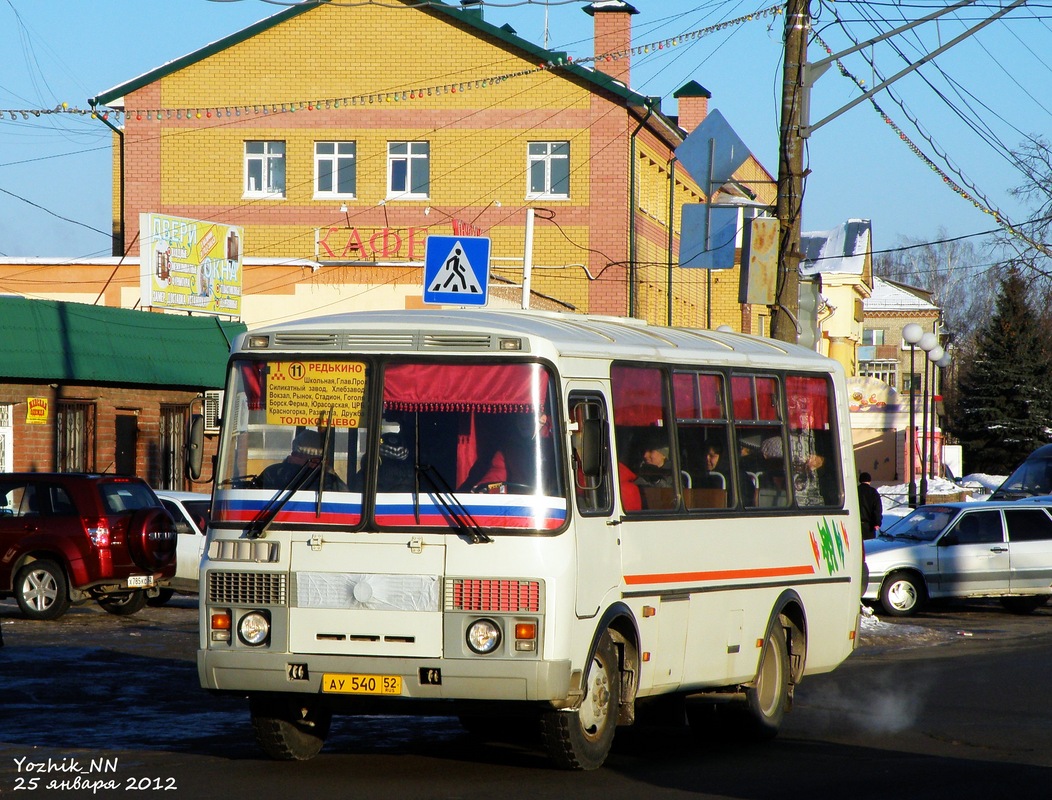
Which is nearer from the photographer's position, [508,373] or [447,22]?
[508,373]

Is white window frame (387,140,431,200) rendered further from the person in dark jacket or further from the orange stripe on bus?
the orange stripe on bus

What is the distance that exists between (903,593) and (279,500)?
16109 mm

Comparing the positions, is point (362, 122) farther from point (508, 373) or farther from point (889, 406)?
point (508, 373)

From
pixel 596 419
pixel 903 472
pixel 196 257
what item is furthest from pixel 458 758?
pixel 903 472

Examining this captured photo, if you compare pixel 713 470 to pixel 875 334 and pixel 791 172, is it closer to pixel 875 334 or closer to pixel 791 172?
pixel 791 172

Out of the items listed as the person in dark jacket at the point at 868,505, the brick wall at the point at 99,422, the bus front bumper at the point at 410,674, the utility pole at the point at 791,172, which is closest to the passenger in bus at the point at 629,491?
the bus front bumper at the point at 410,674

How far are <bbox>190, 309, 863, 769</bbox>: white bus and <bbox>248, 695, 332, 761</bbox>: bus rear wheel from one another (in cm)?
1

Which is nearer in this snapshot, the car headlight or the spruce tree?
the car headlight

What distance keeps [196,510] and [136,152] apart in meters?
25.2

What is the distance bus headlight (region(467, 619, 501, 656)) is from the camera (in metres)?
8.62

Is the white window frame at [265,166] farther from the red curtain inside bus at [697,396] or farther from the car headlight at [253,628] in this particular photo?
the car headlight at [253,628]

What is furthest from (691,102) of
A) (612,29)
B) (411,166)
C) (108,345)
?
(108,345)

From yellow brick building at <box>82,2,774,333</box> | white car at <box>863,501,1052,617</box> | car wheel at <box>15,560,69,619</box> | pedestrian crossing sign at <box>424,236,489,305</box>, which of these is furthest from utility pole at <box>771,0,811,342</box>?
yellow brick building at <box>82,2,774,333</box>

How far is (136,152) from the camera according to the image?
147 feet
